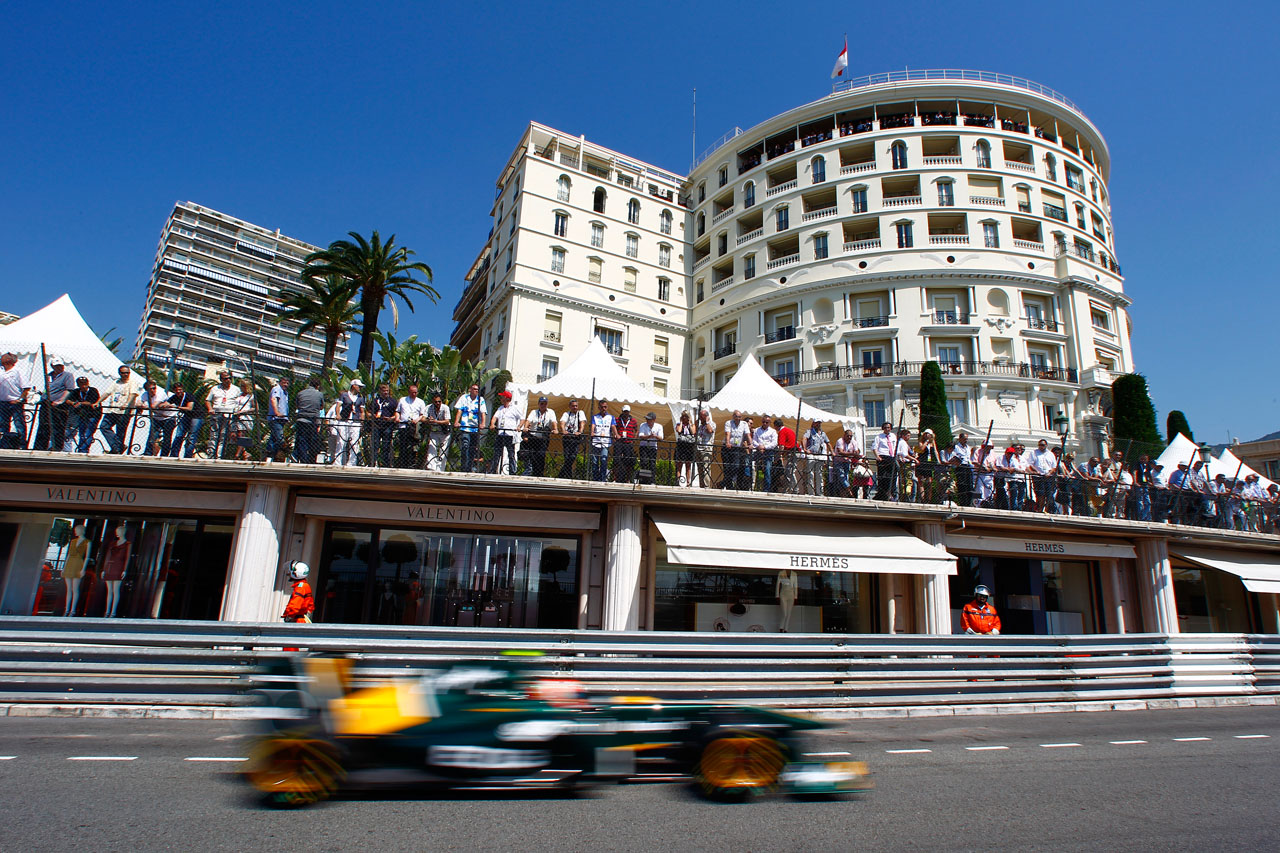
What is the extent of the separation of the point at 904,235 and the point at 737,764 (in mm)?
44830

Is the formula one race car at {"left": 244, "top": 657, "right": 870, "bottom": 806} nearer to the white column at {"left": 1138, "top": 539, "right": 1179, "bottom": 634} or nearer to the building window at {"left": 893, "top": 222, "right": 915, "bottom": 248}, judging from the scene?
the white column at {"left": 1138, "top": 539, "right": 1179, "bottom": 634}

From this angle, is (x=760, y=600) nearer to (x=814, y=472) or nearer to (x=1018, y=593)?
(x=814, y=472)

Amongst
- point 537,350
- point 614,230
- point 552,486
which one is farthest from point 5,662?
point 614,230

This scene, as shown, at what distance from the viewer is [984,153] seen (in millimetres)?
44938

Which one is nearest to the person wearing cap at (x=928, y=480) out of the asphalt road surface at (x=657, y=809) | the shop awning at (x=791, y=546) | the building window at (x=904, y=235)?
the shop awning at (x=791, y=546)

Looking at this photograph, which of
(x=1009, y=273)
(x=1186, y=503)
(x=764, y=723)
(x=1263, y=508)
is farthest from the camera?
(x=1009, y=273)

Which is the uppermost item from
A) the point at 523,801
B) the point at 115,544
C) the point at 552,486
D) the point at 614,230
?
the point at 614,230

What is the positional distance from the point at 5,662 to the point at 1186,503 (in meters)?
23.6

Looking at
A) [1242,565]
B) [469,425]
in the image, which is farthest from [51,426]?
[1242,565]

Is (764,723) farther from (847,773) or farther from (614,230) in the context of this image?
(614,230)

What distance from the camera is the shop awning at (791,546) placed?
496 inches

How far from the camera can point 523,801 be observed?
5.19 m

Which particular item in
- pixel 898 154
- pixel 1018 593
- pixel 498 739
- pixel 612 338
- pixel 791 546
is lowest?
pixel 498 739

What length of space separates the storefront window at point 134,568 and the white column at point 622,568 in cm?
793
